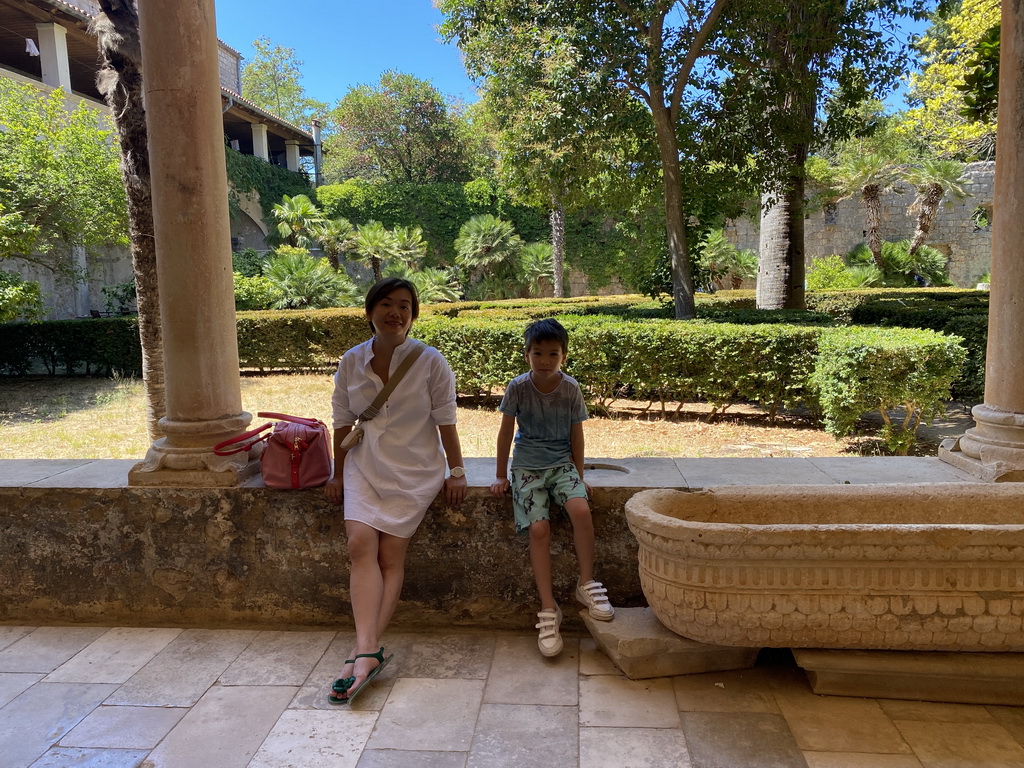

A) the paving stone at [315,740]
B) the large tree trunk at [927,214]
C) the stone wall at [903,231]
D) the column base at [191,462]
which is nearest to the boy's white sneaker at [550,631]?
the paving stone at [315,740]

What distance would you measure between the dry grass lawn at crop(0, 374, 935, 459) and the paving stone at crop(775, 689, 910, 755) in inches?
145

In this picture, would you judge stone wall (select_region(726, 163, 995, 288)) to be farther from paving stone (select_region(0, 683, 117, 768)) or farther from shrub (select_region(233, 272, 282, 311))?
paving stone (select_region(0, 683, 117, 768))

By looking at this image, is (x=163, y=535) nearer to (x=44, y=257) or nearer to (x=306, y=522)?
(x=306, y=522)

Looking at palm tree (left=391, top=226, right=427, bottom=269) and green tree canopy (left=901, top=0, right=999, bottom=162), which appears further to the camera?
palm tree (left=391, top=226, right=427, bottom=269)

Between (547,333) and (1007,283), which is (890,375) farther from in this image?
(547,333)

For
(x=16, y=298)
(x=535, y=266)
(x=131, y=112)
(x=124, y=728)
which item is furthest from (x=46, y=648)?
(x=535, y=266)

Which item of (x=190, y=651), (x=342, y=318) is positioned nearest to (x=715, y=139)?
(x=342, y=318)

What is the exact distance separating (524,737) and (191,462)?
67.4 inches

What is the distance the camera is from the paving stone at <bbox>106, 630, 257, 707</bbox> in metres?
2.40

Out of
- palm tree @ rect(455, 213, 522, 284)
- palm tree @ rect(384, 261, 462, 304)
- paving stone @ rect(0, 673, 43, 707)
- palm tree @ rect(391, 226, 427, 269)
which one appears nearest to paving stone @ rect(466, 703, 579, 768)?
paving stone @ rect(0, 673, 43, 707)

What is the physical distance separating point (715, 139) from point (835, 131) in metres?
1.55

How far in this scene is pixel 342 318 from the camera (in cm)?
1208

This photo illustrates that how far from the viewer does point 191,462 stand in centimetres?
296

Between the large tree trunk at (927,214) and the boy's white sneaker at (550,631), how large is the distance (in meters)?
24.2
